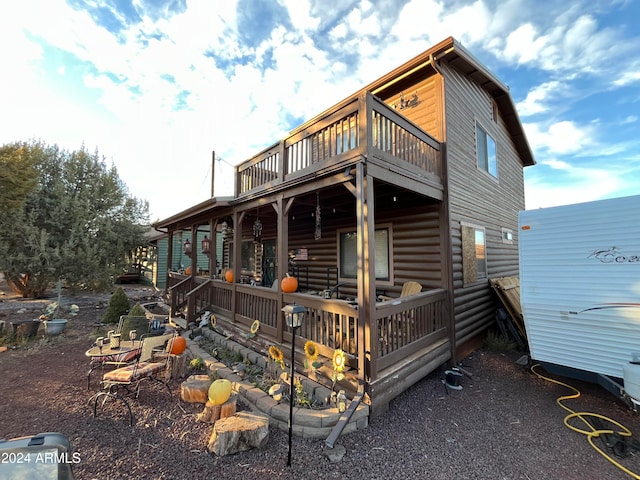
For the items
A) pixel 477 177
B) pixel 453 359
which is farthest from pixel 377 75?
pixel 453 359

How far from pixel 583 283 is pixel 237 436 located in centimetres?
499

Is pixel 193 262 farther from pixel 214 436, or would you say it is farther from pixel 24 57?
pixel 214 436

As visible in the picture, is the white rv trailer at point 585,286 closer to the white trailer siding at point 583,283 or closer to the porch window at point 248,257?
the white trailer siding at point 583,283

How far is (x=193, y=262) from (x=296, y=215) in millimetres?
3447

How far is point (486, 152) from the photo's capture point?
7699 millimetres

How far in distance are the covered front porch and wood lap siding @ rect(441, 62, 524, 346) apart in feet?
1.79

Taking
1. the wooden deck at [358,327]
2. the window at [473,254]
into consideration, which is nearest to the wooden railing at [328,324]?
the wooden deck at [358,327]

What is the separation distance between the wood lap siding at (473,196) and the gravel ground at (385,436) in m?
1.80

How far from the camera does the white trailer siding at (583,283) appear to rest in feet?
12.0

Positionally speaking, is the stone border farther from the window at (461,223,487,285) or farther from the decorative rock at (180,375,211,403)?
the window at (461,223,487,285)

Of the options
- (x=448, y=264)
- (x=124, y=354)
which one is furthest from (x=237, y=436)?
(x=448, y=264)

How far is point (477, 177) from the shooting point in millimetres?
6945

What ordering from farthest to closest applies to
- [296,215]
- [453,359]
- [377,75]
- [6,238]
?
[6,238] < [296,215] < [377,75] < [453,359]

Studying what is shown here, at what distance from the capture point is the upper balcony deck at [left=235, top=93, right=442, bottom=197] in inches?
155
